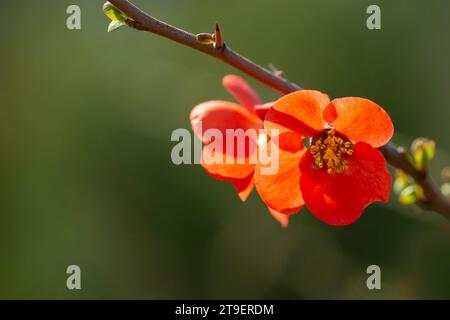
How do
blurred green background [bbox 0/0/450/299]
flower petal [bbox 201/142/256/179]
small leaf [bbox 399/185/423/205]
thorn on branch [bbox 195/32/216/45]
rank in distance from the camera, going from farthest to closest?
blurred green background [bbox 0/0/450/299], small leaf [bbox 399/185/423/205], flower petal [bbox 201/142/256/179], thorn on branch [bbox 195/32/216/45]

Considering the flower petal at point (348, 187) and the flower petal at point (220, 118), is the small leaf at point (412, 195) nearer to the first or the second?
the flower petal at point (348, 187)

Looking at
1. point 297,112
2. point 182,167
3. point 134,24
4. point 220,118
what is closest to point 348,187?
point 297,112

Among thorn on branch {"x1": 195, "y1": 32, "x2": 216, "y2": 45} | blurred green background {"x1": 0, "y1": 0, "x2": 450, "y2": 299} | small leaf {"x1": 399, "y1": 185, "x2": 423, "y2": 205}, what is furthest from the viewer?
blurred green background {"x1": 0, "y1": 0, "x2": 450, "y2": 299}

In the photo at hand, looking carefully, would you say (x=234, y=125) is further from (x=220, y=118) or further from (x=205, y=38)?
(x=205, y=38)

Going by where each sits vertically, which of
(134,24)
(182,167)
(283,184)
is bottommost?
(283,184)

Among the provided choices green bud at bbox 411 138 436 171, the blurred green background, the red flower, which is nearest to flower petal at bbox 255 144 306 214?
the red flower

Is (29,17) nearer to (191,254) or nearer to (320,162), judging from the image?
(191,254)

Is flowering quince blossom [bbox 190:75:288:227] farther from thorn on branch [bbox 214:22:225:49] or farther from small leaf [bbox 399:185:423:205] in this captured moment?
small leaf [bbox 399:185:423:205]

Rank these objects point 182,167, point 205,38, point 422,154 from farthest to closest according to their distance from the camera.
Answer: point 182,167, point 422,154, point 205,38
